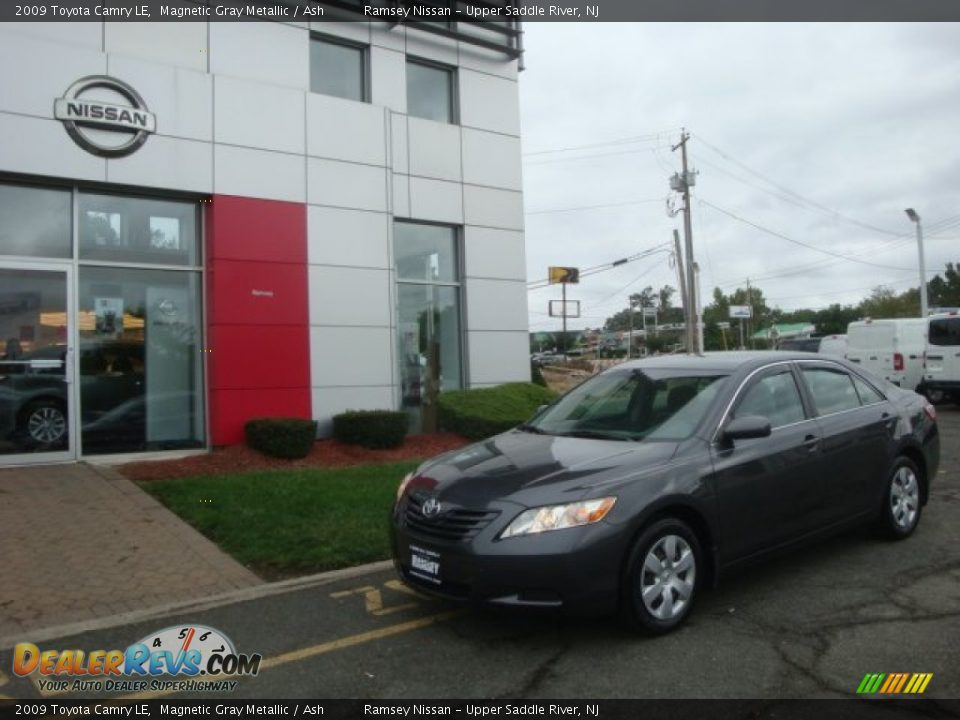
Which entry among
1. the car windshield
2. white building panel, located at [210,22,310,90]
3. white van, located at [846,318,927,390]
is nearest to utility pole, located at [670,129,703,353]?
white van, located at [846,318,927,390]

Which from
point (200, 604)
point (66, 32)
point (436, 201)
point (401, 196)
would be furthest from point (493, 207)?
point (200, 604)

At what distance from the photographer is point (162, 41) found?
35.4ft

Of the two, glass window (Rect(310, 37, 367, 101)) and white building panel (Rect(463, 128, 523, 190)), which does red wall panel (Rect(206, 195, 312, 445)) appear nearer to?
glass window (Rect(310, 37, 367, 101))

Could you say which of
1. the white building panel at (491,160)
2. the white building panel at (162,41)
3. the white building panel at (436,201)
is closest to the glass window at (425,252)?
the white building panel at (436,201)

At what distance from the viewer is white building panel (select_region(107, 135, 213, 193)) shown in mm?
10242

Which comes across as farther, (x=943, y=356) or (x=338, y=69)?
(x=943, y=356)

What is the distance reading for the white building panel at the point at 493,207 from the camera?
13672 millimetres

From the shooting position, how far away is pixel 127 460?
1023cm

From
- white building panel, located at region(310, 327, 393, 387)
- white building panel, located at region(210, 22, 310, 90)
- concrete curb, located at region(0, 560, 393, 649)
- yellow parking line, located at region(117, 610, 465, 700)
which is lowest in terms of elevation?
yellow parking line, located at region(117, 610, 465, 700)

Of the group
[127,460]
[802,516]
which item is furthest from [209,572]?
[127,460]

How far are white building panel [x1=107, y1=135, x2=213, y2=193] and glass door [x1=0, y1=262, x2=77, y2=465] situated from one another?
1490 millimetres

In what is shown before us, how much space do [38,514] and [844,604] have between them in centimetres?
671
